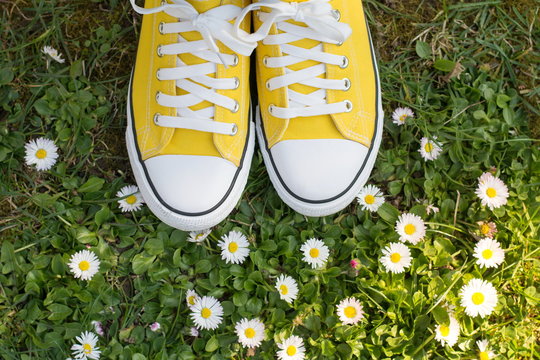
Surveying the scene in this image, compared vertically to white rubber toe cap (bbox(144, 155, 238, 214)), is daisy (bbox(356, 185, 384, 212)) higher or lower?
lower

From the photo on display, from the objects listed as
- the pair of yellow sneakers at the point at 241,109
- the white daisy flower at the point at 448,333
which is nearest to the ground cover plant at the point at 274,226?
the white daisy flower at the point at 448,333

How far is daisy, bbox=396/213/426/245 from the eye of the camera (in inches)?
53.4

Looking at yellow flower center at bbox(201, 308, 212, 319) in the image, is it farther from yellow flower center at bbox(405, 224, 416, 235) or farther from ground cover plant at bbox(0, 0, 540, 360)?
yellow flower center at bbox(405, 224, 416, 235)

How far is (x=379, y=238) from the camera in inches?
53.9

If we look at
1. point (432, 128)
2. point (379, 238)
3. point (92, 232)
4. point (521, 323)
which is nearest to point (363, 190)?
point (379, 238)

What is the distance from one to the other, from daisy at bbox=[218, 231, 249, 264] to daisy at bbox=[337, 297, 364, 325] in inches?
10.7

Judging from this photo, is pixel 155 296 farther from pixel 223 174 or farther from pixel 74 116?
pixel 74 116

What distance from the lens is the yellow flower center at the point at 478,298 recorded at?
1.33 m

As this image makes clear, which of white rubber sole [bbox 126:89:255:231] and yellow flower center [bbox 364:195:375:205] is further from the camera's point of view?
yellow flower center [bbox 364:195:375:205]

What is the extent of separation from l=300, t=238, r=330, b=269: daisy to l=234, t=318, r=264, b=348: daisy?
7.8 inches

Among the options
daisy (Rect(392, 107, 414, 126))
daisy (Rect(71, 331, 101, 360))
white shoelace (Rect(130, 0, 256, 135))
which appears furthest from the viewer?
daisy (Rect(392, 107, 414, 126))

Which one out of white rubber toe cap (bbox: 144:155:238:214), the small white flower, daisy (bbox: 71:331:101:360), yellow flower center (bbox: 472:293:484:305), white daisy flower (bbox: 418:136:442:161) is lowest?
daisy (bbox: 71:331:101:360)

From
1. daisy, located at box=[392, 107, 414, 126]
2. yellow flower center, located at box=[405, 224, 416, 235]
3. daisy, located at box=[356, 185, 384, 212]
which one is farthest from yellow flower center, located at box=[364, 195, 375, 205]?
daisy, located at box=[392, 107, 414, 126]

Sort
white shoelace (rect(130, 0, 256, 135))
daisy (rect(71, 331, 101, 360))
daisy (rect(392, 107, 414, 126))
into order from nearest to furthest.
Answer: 1. white shoelace (rect(130, 0, 256, 135))
2. daisy (rect(71, 331, 101, 360))
3. daisy (rect(392, 107, 414, 126))
